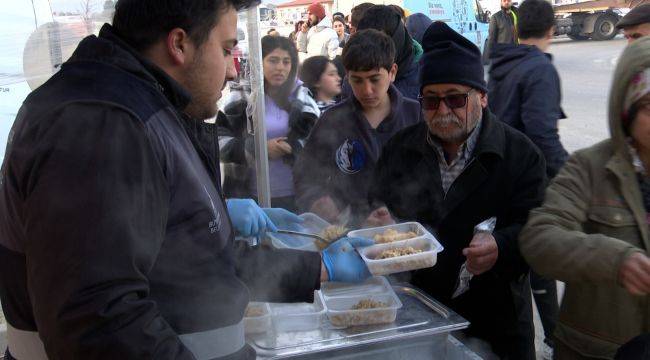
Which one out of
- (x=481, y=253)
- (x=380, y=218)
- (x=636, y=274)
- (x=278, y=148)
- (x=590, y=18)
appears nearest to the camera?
(x=636, y=274)

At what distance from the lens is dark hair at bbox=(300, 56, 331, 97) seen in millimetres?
4625

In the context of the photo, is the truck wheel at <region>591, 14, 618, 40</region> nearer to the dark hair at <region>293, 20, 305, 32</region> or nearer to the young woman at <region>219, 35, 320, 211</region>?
the dark hair at <region>293, 20, 305, 32</region>

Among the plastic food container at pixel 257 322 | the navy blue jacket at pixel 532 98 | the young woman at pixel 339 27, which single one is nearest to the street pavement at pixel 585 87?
the navy blue jacket at pixel 532 98

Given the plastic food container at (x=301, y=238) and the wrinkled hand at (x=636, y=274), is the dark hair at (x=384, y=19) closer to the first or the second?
the plastic food container at (x=301, y=238)

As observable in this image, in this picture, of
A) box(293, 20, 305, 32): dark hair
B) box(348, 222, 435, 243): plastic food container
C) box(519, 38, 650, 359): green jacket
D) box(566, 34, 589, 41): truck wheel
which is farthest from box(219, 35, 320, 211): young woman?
box(566, 34, 589, 41): truck wheel

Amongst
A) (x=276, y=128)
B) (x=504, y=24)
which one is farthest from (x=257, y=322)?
(x=504, y=24)

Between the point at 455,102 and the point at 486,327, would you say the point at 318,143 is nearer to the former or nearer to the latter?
the point at 455,102

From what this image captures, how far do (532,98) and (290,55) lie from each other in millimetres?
1618

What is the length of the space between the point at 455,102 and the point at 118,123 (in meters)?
1.39

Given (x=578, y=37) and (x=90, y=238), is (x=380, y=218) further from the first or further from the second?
(x=578, y=37)

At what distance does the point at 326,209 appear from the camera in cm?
261

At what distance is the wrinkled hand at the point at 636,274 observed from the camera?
4.44 ft

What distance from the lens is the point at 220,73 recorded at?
1.28 meters

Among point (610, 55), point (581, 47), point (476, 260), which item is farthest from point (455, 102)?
point (581, 47)
